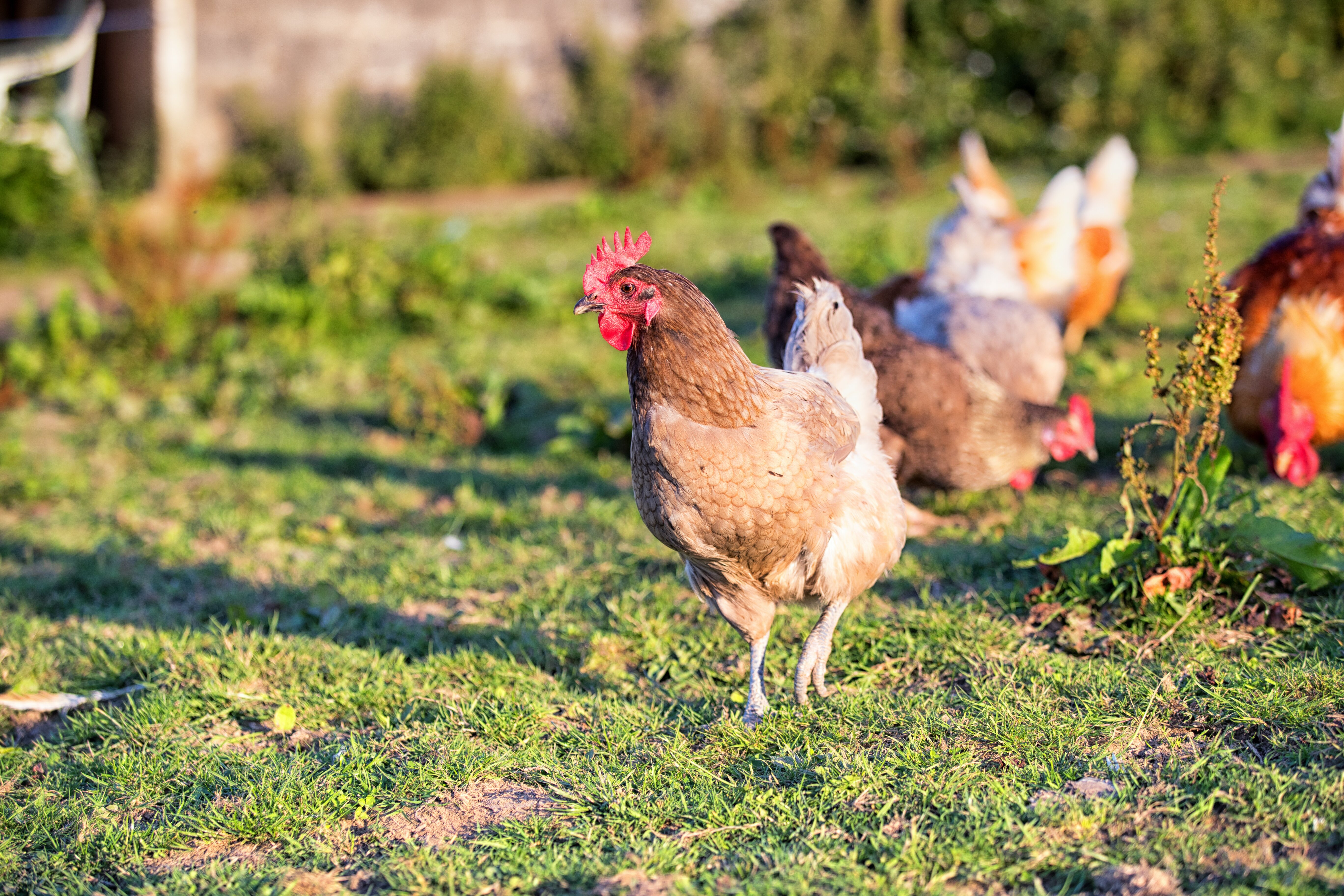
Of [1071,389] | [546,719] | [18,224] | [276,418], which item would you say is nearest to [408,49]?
[18,224]

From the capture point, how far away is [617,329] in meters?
2.84

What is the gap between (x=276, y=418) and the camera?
20.4 feet

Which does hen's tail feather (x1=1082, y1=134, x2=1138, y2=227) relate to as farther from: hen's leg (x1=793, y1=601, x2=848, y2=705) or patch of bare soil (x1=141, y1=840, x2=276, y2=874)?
patch of bare soil (x1=141, y1=840, x2=276, y2=874)

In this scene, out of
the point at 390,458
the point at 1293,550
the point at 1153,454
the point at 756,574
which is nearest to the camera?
the point at 756,574

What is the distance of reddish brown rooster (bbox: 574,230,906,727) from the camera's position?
2785 mm

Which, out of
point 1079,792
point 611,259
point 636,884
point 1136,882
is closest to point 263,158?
point 611,259

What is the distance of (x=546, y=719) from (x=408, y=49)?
9.84 meters

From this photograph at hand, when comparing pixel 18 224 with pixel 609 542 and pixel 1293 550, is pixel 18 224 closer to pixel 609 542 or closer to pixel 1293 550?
pixel 609 542

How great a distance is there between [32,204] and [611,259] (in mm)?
7985

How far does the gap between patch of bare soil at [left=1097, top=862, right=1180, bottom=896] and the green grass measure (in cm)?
3

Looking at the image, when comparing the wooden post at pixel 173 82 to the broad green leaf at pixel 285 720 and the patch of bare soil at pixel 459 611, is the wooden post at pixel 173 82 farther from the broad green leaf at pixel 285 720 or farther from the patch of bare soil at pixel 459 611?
the broad green leaf at pixel 285 720

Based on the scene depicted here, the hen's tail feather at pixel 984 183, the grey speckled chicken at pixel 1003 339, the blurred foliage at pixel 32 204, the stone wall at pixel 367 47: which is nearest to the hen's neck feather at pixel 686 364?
the grey speckled chicken at pixel 1003 339

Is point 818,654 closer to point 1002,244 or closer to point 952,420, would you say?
point 952,420

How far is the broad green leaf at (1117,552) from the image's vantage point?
3312 millimetres
